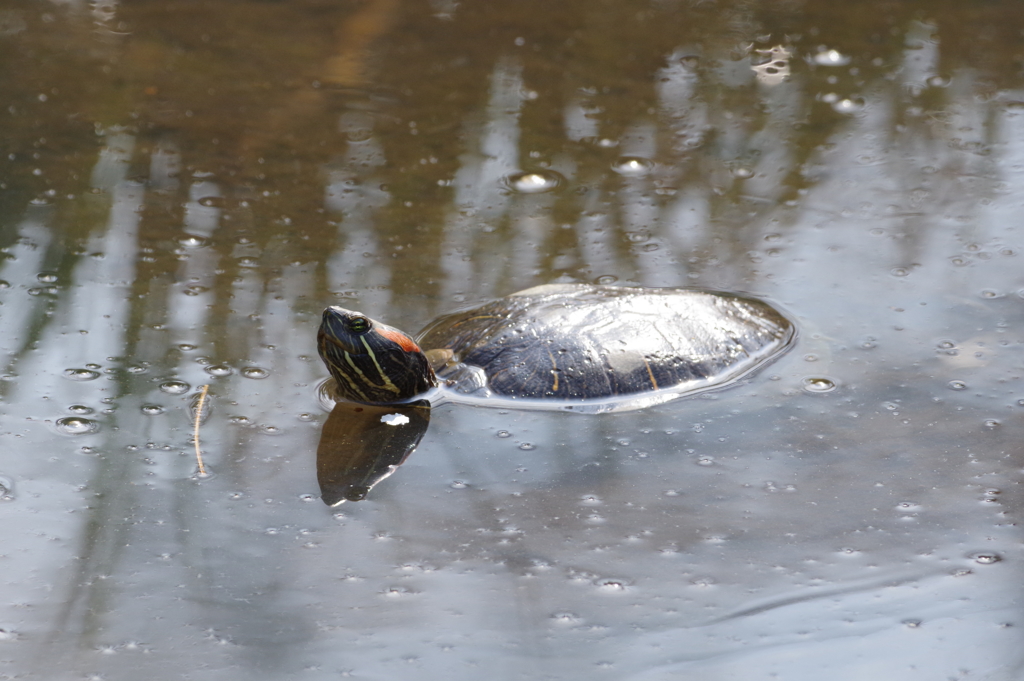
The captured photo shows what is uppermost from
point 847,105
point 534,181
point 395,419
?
point 847,105

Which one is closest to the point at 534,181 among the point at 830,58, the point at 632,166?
the point at 632,166

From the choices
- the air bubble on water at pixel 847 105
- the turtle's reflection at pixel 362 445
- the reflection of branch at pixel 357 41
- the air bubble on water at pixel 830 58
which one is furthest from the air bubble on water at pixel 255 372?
the air bubble on water at pixel 830 58

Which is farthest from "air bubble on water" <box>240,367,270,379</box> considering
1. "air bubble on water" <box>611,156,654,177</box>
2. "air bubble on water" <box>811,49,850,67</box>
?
"air bubble on water" <box>811,49,850,67</box>

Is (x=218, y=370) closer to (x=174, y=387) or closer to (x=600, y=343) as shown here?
(x=174, y=387)

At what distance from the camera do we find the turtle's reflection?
2402mm

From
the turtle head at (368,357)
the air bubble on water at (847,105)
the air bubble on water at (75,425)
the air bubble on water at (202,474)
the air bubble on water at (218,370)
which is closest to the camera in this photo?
the air bubble on water at (202,474)

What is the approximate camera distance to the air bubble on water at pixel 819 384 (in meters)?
2.77

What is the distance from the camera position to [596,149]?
412 cm

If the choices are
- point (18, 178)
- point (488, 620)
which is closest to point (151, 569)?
point (488, 620)

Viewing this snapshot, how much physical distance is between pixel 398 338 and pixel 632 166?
1.65 meters

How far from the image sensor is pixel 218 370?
2779 mm

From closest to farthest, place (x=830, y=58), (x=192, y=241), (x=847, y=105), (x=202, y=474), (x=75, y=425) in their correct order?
(x=202, y=474) → (x=75, y=425) → (x=192, y=241) → (x=847, y=105) → (x=830, y=58)

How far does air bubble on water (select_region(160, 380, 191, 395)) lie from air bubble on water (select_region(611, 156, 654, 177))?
1923 mm

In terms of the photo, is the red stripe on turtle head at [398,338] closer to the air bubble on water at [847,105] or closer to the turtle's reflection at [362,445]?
the turtle's reflection at [362,445]
